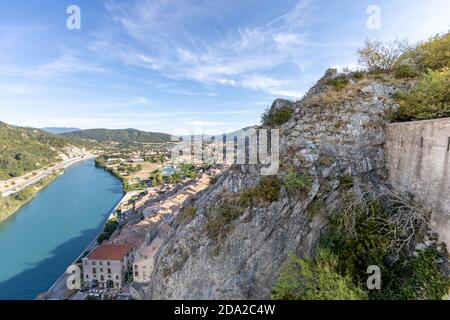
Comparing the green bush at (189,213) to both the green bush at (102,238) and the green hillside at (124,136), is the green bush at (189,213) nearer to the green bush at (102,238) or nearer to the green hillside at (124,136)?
the green bush at (102,238)

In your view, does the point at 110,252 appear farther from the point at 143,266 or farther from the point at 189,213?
the point at 189,213

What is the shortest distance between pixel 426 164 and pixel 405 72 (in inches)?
148

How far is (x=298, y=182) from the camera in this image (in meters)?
6.10

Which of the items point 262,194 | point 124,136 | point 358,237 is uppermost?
point 124,136

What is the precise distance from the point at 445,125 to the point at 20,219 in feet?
167

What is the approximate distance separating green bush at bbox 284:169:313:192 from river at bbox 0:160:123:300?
23636 millimetres

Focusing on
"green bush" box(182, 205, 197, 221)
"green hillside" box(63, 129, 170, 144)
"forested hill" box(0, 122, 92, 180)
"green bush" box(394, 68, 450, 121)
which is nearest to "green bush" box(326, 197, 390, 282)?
"green bush" box(394, 68, 450, 121)

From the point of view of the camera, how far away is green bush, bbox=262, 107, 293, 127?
7.56 meters

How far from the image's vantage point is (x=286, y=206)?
6.02m

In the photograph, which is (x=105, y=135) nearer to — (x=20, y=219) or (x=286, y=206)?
(x=20, y=219)

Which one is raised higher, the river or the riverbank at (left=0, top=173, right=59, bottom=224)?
the riverbank at (left=0, top=173, right=59, bottom=224)

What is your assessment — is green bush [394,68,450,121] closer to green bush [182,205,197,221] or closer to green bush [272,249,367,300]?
green bush [272,249,367,300]

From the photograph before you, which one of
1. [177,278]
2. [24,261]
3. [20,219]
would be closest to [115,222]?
[24,261]

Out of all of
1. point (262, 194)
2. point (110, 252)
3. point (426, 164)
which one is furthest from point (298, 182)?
point (110, 252)
